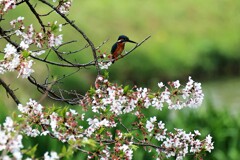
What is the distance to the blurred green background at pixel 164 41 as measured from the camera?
15.7 metres

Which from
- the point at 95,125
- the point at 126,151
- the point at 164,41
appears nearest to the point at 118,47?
the point at 95,125

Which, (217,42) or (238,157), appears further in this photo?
(217,42)

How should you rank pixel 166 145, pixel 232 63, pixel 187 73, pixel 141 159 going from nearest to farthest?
pixel 166 145 < pixel 141 159 < pixel 187 73 < pixel 232 63

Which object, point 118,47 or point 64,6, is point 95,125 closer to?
point 118,47

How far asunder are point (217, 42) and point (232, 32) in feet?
4.75

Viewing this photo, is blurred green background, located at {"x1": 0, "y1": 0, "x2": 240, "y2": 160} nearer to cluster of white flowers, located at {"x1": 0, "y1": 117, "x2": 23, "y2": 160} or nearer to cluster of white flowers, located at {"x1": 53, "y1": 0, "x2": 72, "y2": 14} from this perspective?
cluster of white flowers, located at {"x1": 53, "y1": 0, "x2": 72, "y2": 14}

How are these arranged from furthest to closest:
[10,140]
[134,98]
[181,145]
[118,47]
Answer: [118,47] → [181,145] → [134,98] → [10,140]

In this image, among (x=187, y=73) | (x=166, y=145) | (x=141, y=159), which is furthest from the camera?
(x=187, y=73)

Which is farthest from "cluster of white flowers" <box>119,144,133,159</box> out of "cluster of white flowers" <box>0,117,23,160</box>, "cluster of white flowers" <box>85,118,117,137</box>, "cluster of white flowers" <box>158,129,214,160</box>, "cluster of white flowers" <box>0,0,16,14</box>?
"cluster of white flowers" <box>0,0,16,14</box>

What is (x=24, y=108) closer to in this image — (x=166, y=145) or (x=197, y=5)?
(x=166, y=145)

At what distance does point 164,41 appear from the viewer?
1838 centimetres

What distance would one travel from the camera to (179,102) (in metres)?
3.46

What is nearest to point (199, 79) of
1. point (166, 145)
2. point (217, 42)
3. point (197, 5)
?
point (217, 42)

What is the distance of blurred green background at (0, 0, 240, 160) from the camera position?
1572 centimetres
